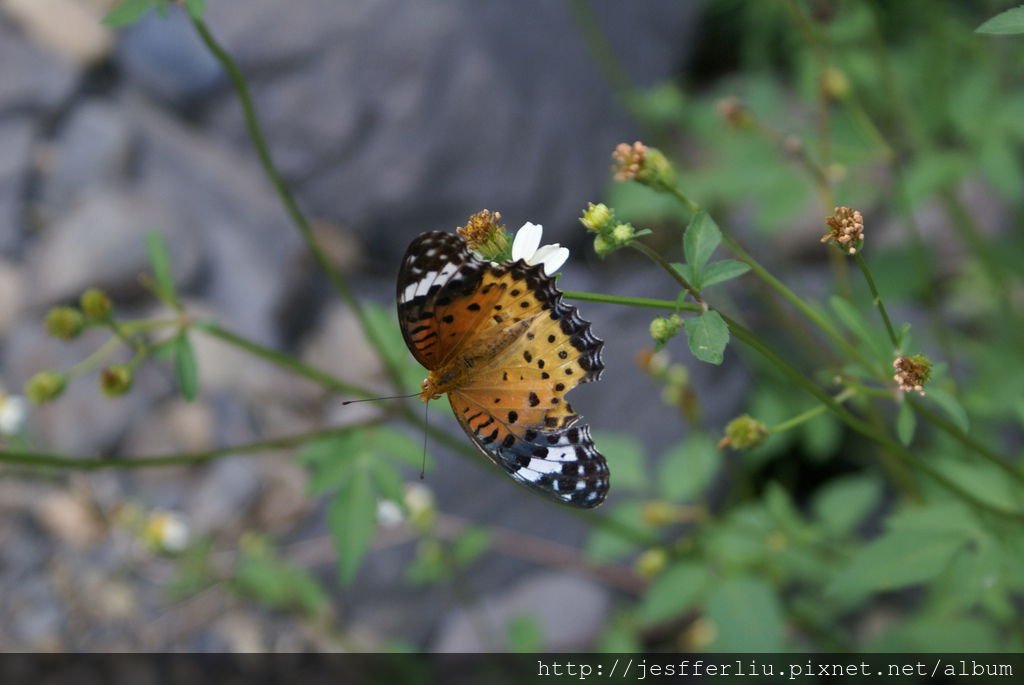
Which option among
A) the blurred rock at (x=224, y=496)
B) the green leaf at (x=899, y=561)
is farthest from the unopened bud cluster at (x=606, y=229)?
the blurred rock at (x=224, y=496)

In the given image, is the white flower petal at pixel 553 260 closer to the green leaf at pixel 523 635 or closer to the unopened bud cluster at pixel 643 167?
the unopened bud cluster at pixel 643 167

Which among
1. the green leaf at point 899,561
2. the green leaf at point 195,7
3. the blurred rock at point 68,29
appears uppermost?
the blurred rock at point 68,29

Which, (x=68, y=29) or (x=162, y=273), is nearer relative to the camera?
(x=162, y=273)

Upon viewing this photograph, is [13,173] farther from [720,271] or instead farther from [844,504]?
[720,271]

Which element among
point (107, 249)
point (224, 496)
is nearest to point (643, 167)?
point (224, 496)

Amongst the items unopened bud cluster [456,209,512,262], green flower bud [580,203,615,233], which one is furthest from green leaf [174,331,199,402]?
green flower bud [580,203,615,233]

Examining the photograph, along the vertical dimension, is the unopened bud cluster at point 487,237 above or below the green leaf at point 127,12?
below
